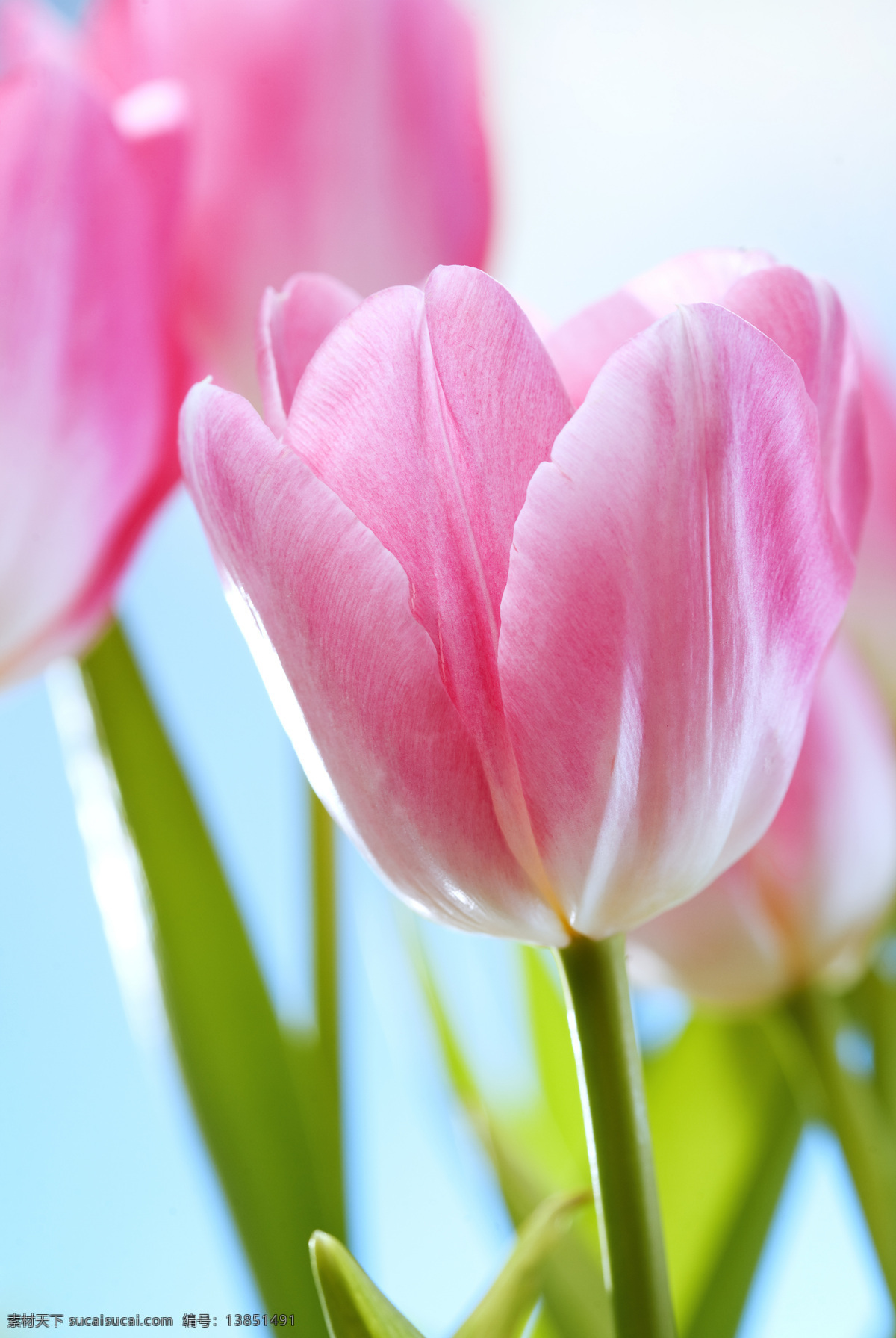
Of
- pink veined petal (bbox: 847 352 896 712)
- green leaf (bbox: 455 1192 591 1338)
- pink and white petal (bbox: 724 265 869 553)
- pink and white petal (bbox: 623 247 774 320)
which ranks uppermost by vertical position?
pink and white petal (bbox: 623 247 774 320)

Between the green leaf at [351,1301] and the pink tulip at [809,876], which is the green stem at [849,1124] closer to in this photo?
the pink tulip at [809,876]

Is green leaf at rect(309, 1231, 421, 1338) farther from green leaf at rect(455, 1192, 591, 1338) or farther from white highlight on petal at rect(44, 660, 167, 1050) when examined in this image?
white highlight on petal at rect(44, 660, 167, 1050)

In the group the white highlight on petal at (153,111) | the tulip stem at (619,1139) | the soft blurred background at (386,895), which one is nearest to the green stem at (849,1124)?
the soft blurred background at (386,895)

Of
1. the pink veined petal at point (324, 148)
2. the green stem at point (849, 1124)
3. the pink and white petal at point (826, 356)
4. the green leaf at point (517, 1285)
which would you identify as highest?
the pink veined petal at point (324, 148)

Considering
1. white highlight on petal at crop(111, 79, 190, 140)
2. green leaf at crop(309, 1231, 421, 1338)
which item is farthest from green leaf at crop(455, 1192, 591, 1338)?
white highlight on petal at crop(111, 79, 190, 140)

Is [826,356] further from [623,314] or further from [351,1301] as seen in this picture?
[351,1301]
